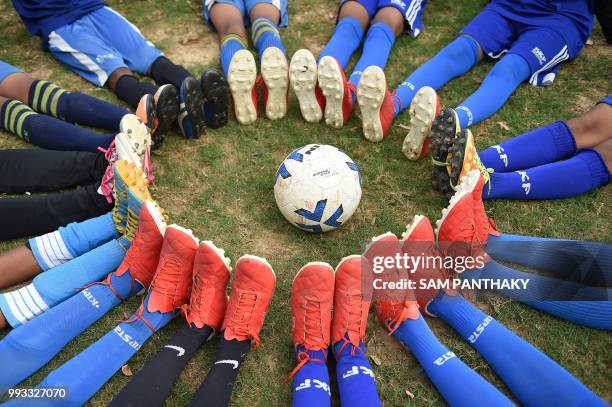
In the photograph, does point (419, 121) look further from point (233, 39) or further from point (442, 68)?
point (233, 39)

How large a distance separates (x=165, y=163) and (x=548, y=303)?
8.61ft

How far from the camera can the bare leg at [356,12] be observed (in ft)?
14.3

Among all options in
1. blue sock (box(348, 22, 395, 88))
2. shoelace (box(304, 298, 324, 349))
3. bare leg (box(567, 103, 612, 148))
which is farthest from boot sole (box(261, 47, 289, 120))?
bare leg (box(567, 103, 612, 148))

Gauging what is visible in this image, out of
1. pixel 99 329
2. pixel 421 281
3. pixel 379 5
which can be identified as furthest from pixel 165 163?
pixel 379 5

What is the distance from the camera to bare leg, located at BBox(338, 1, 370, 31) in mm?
4371

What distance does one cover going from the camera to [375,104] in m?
3.54

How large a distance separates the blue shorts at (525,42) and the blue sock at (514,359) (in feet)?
7.34

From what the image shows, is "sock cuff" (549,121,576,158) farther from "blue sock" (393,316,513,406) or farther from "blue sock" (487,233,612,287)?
"blue sock" (393,316,513,406)

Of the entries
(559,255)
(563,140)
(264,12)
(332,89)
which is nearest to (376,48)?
(332,89)

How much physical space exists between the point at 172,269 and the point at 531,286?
2.01 m

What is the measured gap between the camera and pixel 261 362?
2.67m

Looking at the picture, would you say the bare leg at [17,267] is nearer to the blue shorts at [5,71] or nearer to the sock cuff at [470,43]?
the blue shorts at [5,71]

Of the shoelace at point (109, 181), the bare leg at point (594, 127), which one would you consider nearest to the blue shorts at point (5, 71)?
the shoelace at point (109, 181)

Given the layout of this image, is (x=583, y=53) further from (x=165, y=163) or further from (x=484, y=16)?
(x=165, y=163)
